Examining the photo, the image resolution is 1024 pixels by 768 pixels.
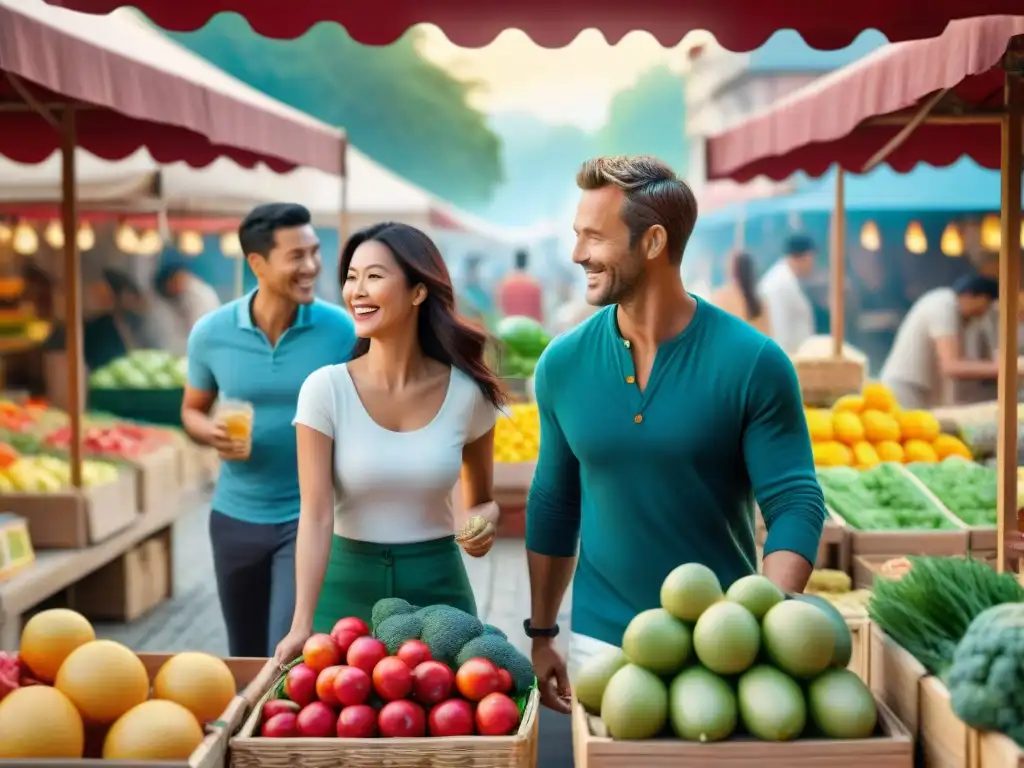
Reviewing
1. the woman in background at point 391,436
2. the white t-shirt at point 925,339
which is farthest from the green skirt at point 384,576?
the white t-shirt at point 925,339

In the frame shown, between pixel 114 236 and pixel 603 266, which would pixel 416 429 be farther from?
pixel 114 236

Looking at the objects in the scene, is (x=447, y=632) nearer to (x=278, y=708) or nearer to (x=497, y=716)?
(x=497, y=716)

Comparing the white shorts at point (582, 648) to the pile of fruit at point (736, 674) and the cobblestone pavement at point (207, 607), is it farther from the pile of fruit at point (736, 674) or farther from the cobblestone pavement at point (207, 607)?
the cobblestone pavement at point (207, 607)

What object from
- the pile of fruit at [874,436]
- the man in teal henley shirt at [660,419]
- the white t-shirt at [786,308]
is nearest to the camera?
the man in teal henley shirt at [660,419]

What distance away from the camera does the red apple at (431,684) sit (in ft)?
7.35

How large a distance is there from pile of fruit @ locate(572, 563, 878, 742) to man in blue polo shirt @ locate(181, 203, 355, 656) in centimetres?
→ 230

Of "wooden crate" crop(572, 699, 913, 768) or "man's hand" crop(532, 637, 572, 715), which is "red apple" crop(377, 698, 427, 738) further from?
"man's hand" crop(532, 637, 572, 715)

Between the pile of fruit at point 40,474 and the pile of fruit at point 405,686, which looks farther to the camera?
the pile of fruit at point 40,474

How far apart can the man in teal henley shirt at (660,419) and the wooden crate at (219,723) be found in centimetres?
71

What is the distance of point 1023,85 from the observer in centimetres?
429

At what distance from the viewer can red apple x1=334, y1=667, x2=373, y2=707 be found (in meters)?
2.21

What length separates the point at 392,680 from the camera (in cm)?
221

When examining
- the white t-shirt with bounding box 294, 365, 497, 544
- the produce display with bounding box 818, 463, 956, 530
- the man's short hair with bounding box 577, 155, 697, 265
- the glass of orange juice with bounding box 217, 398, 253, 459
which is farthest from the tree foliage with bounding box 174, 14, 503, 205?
the man's short hair with bounding box 577, 155, 697, 265

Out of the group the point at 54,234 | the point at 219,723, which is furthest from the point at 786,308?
the point at 219,723
